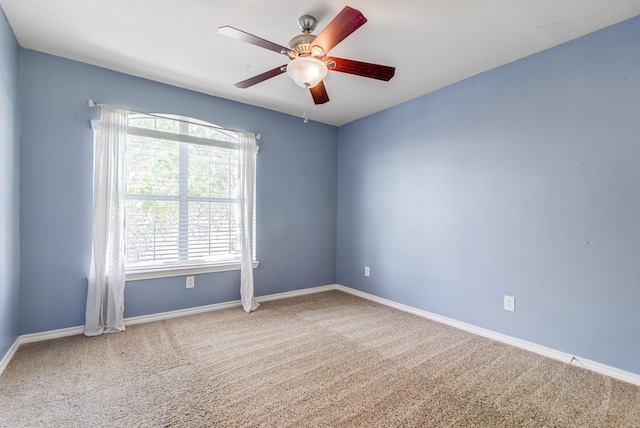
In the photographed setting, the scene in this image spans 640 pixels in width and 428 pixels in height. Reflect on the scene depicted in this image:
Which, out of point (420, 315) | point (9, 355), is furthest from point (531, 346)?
point (9, 355)

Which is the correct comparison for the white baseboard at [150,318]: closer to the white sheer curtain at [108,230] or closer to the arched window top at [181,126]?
the white sheer curtain at [108,230]

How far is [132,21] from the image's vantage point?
7.00ft

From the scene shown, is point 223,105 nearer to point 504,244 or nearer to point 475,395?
point 504,244

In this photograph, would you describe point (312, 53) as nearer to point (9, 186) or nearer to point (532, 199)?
point (532, 199)

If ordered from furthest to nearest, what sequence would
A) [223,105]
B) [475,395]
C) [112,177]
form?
[223,105]
[112,177]
[475,395]

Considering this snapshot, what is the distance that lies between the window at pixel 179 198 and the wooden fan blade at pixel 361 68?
1.97m

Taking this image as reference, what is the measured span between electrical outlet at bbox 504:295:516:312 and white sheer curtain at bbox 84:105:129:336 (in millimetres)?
3517

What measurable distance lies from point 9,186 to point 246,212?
1.97 metres

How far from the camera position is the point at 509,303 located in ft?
8.58

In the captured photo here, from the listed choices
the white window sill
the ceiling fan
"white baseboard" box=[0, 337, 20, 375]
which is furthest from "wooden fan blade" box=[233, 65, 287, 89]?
"white baseboard" box=[0, 337, 20, 375]

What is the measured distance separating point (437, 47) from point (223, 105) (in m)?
2.37

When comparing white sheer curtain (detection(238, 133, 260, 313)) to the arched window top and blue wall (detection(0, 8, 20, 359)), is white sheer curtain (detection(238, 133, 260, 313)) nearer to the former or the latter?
the arched window top

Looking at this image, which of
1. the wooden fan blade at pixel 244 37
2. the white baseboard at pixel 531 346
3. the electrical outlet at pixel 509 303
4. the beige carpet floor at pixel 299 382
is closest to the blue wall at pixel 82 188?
the beige carpet floor at pixel 299 382

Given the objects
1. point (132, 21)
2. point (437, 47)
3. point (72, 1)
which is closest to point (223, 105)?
point (132, 21)
